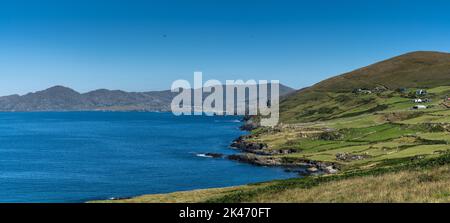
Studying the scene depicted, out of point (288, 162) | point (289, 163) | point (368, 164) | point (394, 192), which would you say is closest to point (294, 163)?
point (289, 163)

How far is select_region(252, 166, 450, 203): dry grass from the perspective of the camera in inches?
1059

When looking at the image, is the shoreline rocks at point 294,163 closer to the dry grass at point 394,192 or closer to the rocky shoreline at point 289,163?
the rocky shoreline at point 289,163

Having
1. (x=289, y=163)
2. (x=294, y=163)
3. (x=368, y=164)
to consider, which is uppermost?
(x=368, y=164)

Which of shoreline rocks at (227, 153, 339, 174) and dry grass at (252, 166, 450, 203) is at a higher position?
dry grass at (252, 166, 450, 203)

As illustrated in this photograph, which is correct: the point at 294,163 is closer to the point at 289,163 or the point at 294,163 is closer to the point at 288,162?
the point at 289,163

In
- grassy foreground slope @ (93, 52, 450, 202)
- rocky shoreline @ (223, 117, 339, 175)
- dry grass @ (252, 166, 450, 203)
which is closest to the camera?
dry grass @ (252, 166, 450, 203)

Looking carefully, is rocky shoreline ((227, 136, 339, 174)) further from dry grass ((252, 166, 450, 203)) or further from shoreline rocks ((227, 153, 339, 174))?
dry grass ((252, 166, 450, 203))

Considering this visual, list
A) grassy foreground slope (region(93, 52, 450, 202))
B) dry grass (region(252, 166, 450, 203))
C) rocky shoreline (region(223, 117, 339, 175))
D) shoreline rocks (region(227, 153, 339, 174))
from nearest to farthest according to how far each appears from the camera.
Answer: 1. dry grass (region(252, 166, 450, 203))
2. grassy foreground slope (region(93, 52, 450, 202))
3. shoreline rocks (region(227, 153, 339, 174))
4. rocky shoreline (region(223, 117, 339, 175))

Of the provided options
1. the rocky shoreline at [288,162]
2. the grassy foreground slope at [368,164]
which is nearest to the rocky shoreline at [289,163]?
the rocky shoreline at [288,162]

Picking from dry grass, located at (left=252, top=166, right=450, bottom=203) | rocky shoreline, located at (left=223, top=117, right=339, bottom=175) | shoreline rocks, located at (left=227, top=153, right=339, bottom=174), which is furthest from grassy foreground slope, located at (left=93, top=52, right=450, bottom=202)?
shoreline rocks, located at (left=227, top=153, right=339, bottom=174)

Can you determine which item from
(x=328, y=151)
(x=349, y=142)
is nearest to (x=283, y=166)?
(x=328, y=151)

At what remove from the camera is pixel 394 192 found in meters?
29.3

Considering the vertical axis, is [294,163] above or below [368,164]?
below
